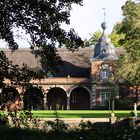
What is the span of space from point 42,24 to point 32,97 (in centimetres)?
134

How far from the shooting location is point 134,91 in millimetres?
67938

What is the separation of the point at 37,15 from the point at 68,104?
5902 cm

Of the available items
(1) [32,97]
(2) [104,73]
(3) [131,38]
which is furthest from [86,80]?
(1) [32,97]

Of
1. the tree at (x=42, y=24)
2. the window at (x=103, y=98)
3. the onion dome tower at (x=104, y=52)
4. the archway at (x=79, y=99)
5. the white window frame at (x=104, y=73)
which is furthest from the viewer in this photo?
the onion dome tower at (x=104, y=52)

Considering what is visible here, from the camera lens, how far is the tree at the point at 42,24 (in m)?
8.89

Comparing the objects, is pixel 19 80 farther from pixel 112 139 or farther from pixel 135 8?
pixel 135 8

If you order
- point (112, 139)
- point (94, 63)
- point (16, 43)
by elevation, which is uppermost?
point (94, 63)

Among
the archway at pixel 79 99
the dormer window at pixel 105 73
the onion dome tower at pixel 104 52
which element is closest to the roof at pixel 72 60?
the onion dome tower at pixel 104 52

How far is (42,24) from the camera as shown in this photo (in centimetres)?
905

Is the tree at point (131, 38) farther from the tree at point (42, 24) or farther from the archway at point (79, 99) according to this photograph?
the tree at point (42, 24)

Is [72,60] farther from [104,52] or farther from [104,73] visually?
[104,73]

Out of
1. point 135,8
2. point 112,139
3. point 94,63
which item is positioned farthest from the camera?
point 94,63

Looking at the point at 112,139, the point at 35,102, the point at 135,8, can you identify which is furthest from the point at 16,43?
the point at 135,8

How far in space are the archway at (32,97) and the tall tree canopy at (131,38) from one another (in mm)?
40039
